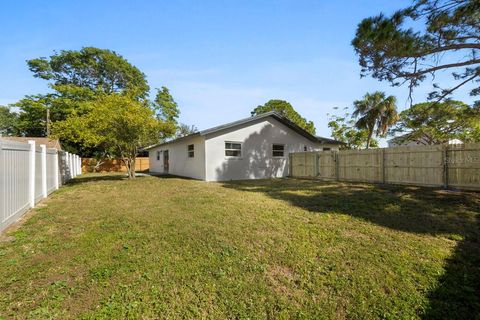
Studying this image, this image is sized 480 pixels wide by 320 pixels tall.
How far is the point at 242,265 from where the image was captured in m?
3.58

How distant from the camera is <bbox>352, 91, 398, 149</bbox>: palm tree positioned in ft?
62.0

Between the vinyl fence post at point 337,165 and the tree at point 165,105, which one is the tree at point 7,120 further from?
the vinyl fence post at point 337,165

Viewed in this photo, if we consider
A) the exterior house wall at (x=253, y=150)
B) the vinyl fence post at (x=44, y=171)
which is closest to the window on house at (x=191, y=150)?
the exterior house wall at (x=253, y=150)

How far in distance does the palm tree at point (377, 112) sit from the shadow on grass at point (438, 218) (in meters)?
11.1

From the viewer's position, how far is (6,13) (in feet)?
28.3

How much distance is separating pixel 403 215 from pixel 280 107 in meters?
29.4

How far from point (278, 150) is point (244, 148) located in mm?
2537

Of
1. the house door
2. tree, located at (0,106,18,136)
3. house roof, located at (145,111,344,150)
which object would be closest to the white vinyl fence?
house roof, located at (145,111,344,150)

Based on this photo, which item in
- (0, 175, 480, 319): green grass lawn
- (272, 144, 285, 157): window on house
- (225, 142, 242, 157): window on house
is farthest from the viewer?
(272, 144, 285, 157): window on house

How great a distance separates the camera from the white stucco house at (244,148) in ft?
46.5

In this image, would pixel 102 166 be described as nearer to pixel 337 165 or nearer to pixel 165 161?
pixel 165 161

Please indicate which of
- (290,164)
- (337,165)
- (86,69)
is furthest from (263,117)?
(86,69)

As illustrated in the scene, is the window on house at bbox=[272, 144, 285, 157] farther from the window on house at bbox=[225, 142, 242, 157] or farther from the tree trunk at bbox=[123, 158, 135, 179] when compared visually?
the tree trunk at bbox=[123, 158, 135, 179]

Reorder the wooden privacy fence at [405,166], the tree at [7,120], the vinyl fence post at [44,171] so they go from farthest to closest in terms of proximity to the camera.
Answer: the tree at [7,120]
the wooden privacy fence at [405,166]
the vinyl fence post at [44,171]
